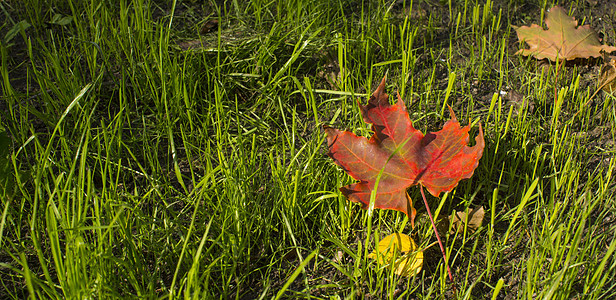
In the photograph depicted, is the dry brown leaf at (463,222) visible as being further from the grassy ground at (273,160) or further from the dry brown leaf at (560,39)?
the dry brown leaf at (560,39)

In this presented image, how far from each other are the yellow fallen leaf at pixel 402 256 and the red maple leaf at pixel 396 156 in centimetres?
9

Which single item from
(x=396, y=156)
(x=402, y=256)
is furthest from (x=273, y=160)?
(x=402, y=256)

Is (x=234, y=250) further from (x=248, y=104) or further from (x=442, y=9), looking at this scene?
(x=442, y=9)

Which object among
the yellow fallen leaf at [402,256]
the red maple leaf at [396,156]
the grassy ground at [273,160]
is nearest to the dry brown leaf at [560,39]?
the grassy ground at [273,160]

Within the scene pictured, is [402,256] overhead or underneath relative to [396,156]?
underneath

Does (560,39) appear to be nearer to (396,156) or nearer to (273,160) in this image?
(396,156)

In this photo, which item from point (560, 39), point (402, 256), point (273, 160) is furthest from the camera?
point (560, 39)

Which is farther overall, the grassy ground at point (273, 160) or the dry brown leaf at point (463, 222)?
the dry brown leaf at point (463, 222)

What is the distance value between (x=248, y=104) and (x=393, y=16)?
840 millimetres

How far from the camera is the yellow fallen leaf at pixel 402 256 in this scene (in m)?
1.38

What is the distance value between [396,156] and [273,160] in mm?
491

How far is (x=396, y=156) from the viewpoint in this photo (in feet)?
4.78

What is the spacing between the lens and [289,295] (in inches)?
54.1

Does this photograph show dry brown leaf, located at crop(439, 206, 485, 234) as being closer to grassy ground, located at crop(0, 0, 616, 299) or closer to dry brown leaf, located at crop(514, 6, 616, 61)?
grassy ground, located at crop(0, 0, 616, 299)
